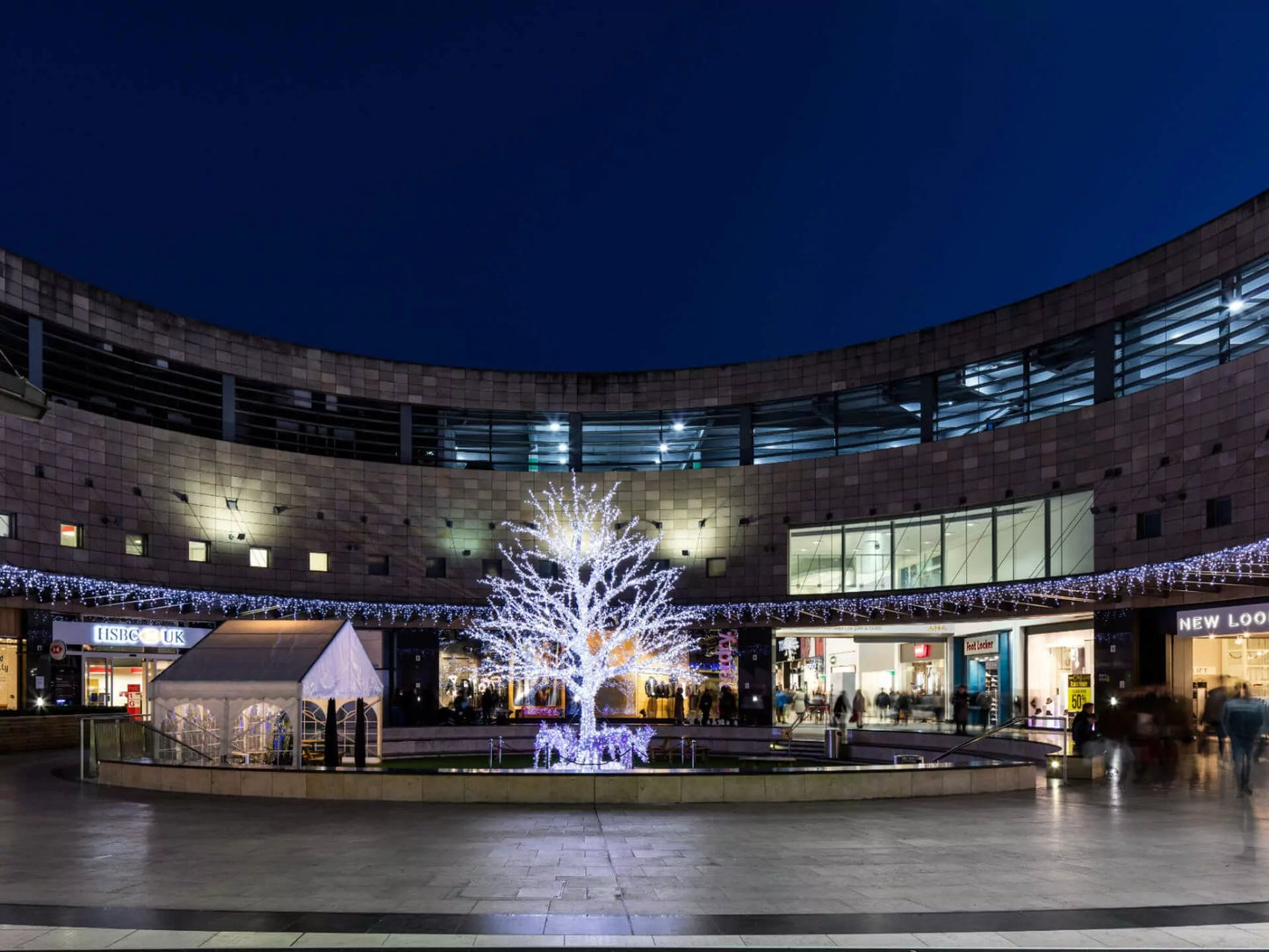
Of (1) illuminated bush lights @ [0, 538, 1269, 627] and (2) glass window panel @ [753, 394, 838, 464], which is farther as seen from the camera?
(2) glass window panel @ [753, 394, 838, 464]

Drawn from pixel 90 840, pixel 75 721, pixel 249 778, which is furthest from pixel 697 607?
pixel 90 840

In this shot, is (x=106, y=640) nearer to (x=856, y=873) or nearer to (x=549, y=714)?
(x=549, y=714)

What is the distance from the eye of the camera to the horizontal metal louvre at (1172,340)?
101ft

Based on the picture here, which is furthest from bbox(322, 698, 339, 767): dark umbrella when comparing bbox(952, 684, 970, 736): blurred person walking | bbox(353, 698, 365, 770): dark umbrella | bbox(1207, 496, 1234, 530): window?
bbox(1207, 496, 1234, 530): window

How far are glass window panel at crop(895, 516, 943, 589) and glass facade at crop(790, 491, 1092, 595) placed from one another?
1.2 inches

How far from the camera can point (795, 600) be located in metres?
42.2

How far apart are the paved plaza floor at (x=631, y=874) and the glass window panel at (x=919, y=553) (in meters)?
21.9

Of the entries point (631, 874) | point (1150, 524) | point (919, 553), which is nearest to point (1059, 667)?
point (1150, 524)

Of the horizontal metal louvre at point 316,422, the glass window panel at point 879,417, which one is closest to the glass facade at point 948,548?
the glass window panel at point 879,417

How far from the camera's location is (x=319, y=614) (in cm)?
4100

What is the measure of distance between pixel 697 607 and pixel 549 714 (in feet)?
23.3

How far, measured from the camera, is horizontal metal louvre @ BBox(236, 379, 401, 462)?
41812 millimetres

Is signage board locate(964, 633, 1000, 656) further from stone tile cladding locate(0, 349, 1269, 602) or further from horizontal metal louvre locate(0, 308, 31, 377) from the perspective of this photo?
horizontal metal louvre locate(0, 308, 31, 377)

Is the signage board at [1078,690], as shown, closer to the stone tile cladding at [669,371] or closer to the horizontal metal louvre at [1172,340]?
the horizontal metal louvre at [1172,340]
